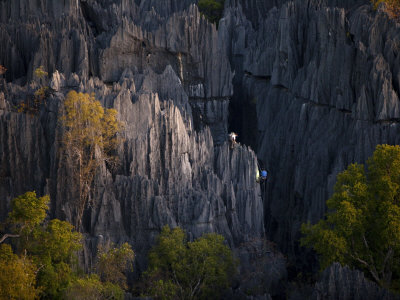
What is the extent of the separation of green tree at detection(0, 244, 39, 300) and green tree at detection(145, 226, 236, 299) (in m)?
7.19

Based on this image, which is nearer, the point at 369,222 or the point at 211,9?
the point at 369,222

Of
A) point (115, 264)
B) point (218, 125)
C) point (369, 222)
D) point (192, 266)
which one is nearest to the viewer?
point (369, 222)

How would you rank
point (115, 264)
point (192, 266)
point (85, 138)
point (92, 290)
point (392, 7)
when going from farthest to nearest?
1. point (392, 7)
2. point (85, 138)
3. point (192, 266)
4. point (115, 264)
5. point (92, 290)

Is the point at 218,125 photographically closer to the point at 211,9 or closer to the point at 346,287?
the point at 346,287

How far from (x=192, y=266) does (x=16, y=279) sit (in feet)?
33.8

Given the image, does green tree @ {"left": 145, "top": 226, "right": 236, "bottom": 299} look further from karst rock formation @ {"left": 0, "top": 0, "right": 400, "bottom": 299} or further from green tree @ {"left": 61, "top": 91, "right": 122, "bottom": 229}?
green tree @ {"left": 61, "top": 91, "right": 122, "bottom": 229}

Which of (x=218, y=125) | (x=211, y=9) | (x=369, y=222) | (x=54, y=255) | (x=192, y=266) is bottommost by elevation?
(x=192, y=266)

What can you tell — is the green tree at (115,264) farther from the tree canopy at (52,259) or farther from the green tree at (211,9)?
the green tree at (211,9)

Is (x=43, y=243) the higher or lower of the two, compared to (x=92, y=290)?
higher

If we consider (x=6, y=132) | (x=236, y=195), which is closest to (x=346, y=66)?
(x=236, y=195)

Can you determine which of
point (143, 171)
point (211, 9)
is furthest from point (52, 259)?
point (211, 9)

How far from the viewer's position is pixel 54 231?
34.3 metres

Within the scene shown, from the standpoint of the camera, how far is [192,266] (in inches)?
1460

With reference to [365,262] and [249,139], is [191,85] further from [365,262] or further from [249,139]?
[365,262]
